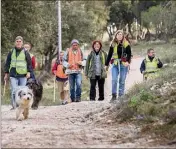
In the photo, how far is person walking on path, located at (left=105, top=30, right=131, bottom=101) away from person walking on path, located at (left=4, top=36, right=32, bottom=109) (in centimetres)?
213

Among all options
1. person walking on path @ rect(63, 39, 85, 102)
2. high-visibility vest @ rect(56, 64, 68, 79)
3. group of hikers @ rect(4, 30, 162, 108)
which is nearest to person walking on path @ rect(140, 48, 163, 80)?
group of hikers @ rect(4, 30, 162, 108)

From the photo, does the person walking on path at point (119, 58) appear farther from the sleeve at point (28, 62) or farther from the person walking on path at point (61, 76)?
the person walking on path at point (61, 76)

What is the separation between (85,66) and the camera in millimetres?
14812

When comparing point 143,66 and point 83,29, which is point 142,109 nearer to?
point 143,66

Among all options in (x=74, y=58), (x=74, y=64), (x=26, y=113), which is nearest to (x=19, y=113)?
(x=26, y=113)

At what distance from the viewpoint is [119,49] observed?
13.3m

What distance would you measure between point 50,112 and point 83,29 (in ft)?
106

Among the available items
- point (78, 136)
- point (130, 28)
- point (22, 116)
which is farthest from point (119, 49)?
point (130, 28)

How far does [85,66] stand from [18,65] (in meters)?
2.49

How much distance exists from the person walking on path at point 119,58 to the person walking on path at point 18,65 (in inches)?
84.0

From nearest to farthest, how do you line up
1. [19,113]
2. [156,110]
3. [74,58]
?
[156,110]
[19,113]
[74,58]

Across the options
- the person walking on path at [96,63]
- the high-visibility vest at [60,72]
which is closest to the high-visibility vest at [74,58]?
the person walking on path at [96,63]

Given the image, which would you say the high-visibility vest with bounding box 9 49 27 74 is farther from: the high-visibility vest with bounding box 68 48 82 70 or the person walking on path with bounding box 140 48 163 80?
the person walking on path with bounding box 140 48 163 80

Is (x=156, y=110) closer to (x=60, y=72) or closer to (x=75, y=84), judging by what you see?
(x=75, y=84)
